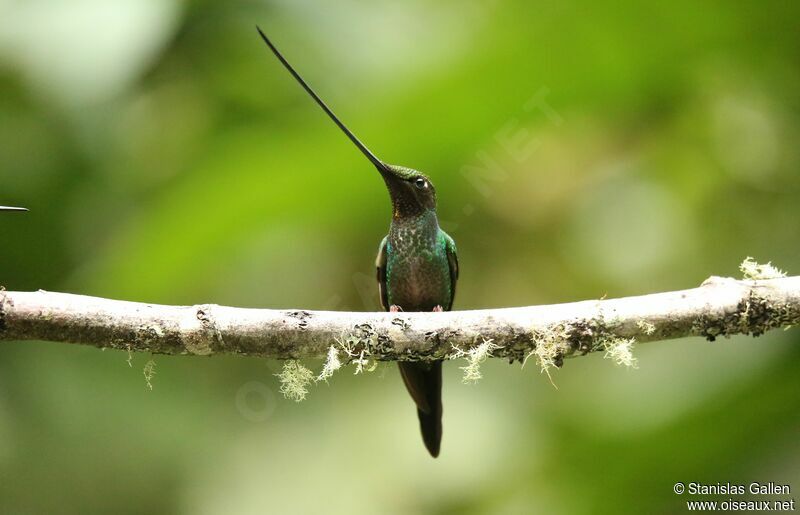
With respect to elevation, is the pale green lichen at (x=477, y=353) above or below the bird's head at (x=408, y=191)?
below

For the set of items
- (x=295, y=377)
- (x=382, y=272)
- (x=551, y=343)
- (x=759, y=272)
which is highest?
(x=382, y=272)

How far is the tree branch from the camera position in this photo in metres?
2.52

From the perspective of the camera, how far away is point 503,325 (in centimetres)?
264

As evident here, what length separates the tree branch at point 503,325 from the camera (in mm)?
2518

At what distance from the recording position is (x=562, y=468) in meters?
3.69

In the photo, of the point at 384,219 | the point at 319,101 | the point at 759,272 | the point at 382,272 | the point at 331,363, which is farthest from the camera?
the point at 384,219

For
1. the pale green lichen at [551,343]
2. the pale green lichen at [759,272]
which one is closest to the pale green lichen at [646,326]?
the pale green lichen at [551,343]

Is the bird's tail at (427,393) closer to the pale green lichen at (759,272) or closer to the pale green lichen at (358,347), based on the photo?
the pale green lichen at (358,347)

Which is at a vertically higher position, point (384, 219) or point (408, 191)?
point (384, 219)

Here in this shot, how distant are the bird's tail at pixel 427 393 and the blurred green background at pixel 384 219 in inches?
22.2

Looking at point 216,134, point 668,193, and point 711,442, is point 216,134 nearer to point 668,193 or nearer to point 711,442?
point 668,193

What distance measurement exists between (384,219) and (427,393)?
5.24ft

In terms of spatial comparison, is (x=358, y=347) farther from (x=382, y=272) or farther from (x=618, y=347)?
(x=382, y=272)

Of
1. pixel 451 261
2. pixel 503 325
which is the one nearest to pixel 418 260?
pixel 451 261
